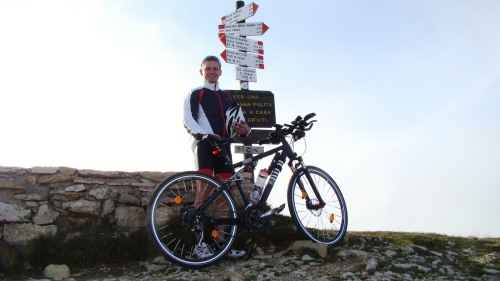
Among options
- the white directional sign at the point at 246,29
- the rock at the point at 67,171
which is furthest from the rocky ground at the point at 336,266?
the white directional sign at the point at 246,29

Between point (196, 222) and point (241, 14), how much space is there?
168 inches

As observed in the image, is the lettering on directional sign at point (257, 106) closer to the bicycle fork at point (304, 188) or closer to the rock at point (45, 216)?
the bicycle fork at point (304, 188)

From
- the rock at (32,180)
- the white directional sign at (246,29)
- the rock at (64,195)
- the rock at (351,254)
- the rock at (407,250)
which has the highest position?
the white directional sign at (246,29)

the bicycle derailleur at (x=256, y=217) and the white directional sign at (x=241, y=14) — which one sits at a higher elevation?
the white directional sign at (x=241, y=14)

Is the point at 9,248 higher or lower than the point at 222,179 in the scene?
lower

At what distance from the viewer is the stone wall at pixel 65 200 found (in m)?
4.69

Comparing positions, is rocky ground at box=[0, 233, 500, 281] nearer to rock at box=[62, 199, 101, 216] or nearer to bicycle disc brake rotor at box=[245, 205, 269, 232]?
bicycle disc brake rotor at box=[245, 205, 269, 232]

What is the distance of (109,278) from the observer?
4137mm

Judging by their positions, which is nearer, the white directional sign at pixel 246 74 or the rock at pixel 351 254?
the rock at pixel 351 254

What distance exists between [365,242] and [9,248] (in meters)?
3.94

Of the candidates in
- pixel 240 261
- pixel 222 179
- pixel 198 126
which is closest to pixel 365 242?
pixel 240 261

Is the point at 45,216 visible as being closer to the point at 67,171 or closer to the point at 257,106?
the point at 67,171

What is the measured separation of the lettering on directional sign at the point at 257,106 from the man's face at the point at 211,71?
6.50ft

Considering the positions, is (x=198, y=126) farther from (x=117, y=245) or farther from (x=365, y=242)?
(x=365, y=242)
